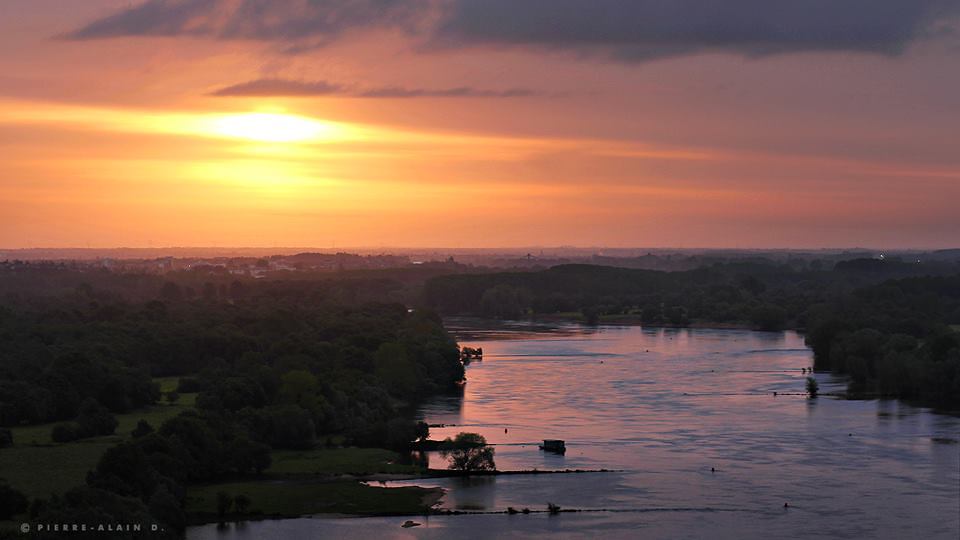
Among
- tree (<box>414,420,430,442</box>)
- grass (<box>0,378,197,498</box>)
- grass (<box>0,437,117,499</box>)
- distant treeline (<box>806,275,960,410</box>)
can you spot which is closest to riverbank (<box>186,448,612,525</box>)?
tree (<box>414,420,430,442</box>)

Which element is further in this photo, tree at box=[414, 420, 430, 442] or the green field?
tree at box=[414, 420, 430, 442]

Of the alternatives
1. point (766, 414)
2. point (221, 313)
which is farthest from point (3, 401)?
point (221, 313)

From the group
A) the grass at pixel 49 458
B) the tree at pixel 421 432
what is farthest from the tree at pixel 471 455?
the grass at pixel 49 458

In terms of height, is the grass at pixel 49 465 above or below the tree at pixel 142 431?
below

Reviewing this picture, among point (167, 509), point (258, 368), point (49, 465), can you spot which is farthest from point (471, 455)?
point (258, 368)

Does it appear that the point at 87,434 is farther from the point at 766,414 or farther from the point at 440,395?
the point at 766,414

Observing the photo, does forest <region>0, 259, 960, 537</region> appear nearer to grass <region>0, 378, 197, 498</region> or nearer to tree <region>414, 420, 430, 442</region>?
tree <region>414, 420, 430, 442</region>

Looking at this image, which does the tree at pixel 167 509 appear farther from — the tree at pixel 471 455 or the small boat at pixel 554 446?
the small boat at pixel 554 446

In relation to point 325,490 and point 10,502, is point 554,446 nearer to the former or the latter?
point 325,490
